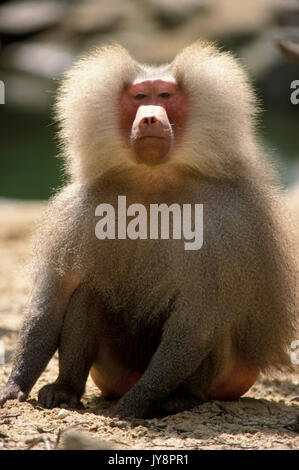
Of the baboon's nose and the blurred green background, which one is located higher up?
the blurred green background

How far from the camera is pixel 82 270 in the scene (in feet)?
Answer: 11.5

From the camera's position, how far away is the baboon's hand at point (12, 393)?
3488mm

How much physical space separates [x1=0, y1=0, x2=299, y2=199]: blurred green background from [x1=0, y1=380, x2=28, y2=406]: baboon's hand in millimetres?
10542

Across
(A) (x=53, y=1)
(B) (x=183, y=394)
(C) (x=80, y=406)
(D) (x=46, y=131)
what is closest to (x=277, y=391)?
(B) (x=183, y=394)

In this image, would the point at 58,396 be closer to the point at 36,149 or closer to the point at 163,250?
the point at 163,250

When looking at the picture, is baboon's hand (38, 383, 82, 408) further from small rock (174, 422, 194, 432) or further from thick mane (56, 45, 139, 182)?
thick mane (56, 45, 139, 182)

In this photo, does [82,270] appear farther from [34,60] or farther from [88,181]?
[34,60]

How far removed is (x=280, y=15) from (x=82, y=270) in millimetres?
13771

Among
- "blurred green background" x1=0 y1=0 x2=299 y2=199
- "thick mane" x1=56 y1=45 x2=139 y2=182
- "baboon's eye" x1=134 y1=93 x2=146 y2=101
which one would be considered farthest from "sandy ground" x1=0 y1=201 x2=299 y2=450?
"blurred green background" x1=0 y1=0 x2=299 y2=199

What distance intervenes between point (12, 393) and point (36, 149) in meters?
11.5

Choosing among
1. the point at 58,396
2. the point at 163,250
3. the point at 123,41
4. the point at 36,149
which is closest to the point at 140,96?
the point at 163,250

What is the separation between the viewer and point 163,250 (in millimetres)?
3338

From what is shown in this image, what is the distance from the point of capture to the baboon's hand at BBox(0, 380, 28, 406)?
3.49 m

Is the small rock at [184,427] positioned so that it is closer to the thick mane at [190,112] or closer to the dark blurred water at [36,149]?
the thick mane at [190,112]
